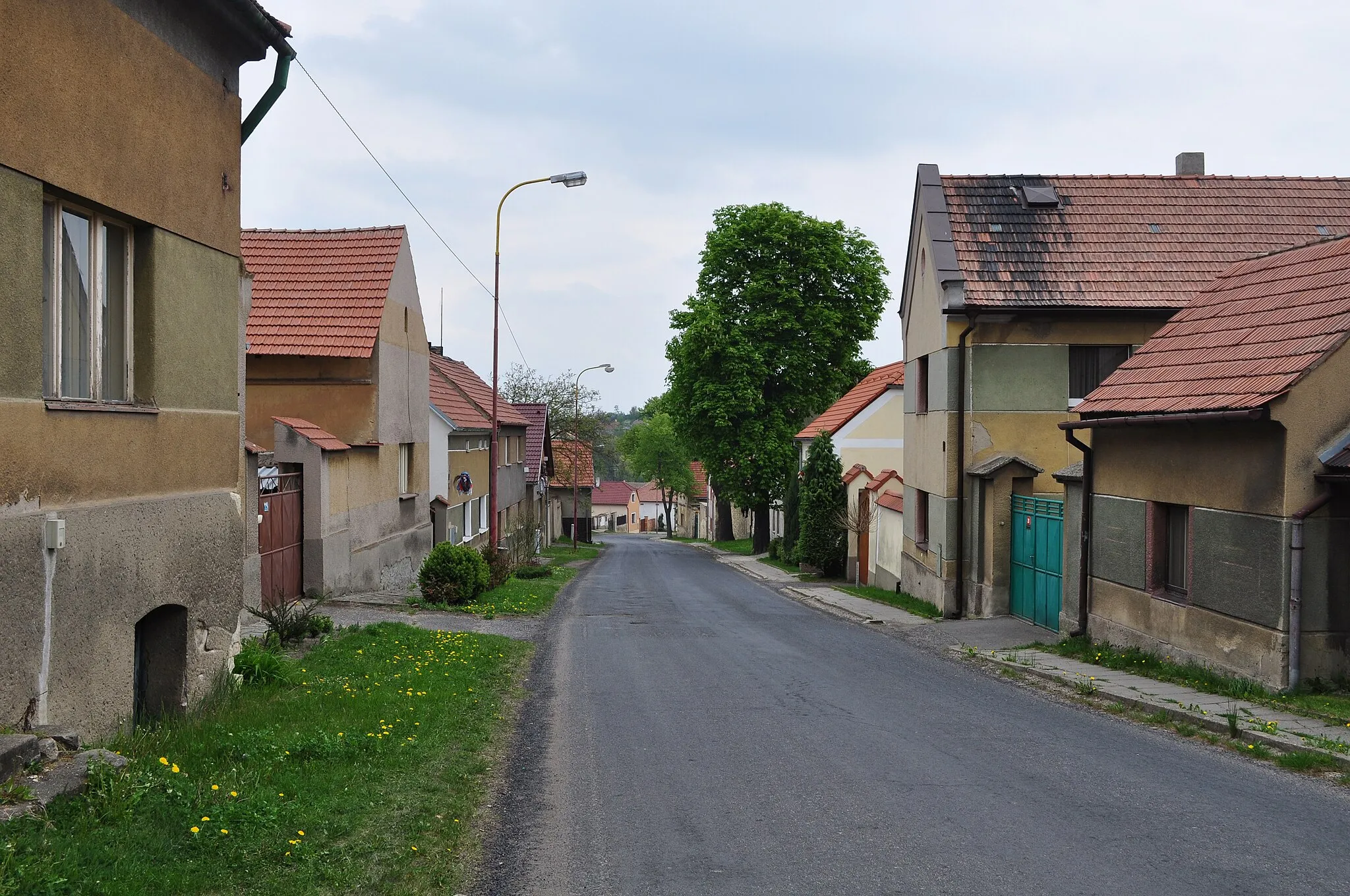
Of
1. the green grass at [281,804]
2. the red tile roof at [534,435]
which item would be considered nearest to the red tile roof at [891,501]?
the green grass at [281,804]

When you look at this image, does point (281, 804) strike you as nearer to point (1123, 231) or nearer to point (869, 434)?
point (1123, 231)

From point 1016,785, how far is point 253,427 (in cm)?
1670

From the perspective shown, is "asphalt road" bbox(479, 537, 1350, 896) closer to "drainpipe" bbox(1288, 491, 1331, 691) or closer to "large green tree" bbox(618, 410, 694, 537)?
"drainpipe" bbox(1288, 491, 1331, 691)

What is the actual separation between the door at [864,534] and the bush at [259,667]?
20.2 metres

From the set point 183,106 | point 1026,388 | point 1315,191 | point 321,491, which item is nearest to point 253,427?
point 321,491

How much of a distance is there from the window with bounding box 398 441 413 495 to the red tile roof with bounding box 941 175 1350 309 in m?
12.7

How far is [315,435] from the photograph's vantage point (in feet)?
61.1

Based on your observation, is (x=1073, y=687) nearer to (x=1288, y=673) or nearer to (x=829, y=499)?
(x=1288, y=673)

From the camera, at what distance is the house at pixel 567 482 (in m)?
59.8

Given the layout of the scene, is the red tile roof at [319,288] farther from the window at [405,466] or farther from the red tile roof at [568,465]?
the red tile roof at [568,465]

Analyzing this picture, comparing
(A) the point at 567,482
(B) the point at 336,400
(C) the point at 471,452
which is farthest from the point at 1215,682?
(A) the point at 567,482

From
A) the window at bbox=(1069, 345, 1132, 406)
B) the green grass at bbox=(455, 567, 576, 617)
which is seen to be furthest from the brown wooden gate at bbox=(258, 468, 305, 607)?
the window at bbox=(1069, 345, 1132, 406)

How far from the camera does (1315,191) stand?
21.5 metres

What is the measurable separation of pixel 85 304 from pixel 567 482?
187 feet
